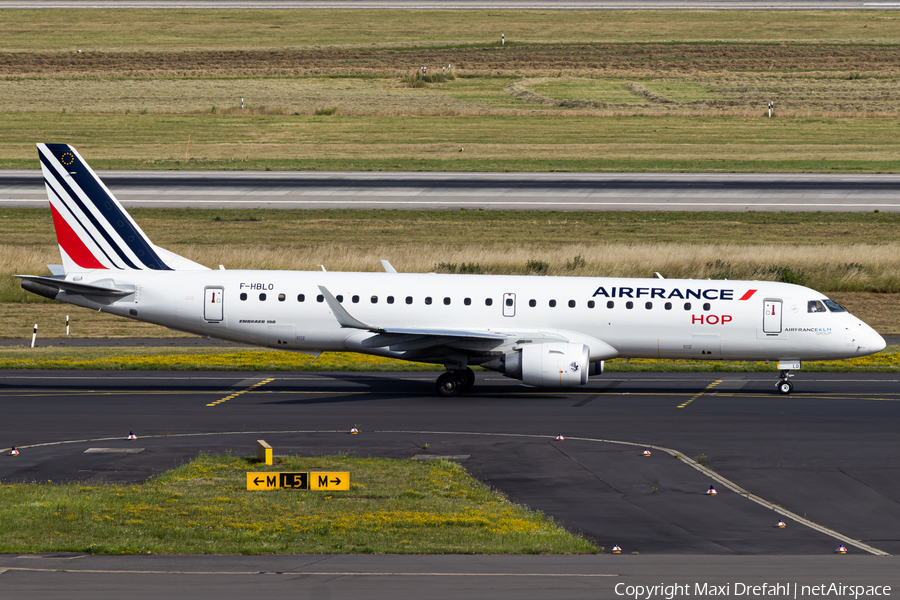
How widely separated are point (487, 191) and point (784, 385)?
43.2 m

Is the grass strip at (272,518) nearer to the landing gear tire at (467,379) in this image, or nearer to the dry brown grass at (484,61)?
the landing gear tire at (467,379)

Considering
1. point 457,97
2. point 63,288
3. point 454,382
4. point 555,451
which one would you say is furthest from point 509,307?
point 457,97

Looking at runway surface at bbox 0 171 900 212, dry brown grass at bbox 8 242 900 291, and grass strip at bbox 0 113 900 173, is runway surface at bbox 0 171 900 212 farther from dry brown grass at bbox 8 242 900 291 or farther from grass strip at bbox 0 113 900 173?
dry brown grass at bbox 8 242 900 291

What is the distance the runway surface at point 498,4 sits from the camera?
511ft

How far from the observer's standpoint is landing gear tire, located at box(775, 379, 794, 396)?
3397cm

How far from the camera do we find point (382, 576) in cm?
1524

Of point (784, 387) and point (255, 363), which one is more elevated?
point (255, 363)

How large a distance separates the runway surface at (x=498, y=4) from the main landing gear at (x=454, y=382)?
423 ft

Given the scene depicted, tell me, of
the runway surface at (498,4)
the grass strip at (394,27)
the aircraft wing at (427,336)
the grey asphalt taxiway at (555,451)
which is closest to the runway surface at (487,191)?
the grey asphalt taxiway at (555,451)

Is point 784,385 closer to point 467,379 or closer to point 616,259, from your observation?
point 467,379

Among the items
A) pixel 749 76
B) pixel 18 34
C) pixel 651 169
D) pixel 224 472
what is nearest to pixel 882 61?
pixel 749 76

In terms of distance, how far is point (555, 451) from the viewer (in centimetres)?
2538

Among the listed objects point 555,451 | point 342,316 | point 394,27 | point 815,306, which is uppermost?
point 394,27

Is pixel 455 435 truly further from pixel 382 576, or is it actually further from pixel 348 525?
pixel 382 576
